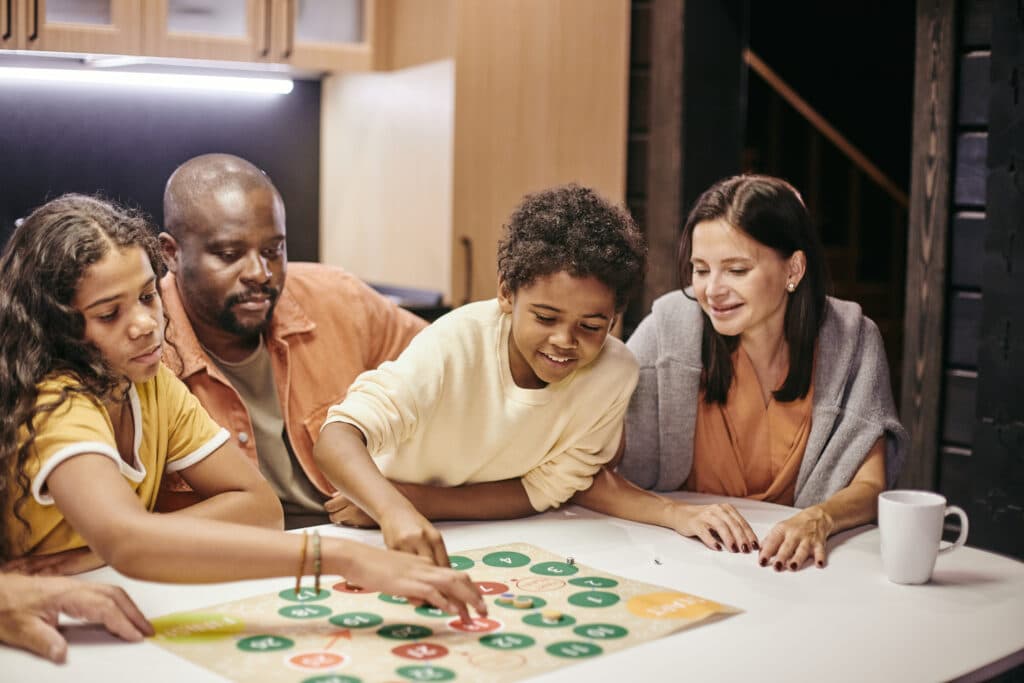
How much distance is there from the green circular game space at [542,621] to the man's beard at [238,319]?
114 cm

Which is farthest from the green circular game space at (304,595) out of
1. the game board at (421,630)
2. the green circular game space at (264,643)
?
the green circular game space at (264,643)

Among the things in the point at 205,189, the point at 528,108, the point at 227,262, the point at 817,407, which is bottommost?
the point at 817,407

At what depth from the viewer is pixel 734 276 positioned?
208 centimetres

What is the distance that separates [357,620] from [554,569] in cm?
32

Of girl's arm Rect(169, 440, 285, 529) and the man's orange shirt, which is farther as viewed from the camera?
the man's orange shirt

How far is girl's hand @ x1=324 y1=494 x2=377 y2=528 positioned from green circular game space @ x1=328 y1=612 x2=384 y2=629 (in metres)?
0.39

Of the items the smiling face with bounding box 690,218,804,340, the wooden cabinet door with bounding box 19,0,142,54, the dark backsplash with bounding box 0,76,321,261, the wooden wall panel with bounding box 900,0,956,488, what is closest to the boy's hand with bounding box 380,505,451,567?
the smiling face with bounding box 690,218,804,340

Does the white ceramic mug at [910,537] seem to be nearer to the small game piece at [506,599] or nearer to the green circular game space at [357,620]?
the small game piece at [506,599]

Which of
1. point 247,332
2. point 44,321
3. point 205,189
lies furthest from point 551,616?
point 205,189

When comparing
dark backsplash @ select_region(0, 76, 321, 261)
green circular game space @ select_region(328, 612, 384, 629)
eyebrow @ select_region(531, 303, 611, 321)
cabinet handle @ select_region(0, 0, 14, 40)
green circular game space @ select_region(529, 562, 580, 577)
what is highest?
cabinet handle @ select_region(0, 0, 14, 40)

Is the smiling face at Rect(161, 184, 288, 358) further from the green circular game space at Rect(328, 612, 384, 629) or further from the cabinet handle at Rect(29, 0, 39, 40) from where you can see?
the cabinet handle at Rect(29, 0, 39, 40)

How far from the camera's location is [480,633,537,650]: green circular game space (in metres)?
1.25

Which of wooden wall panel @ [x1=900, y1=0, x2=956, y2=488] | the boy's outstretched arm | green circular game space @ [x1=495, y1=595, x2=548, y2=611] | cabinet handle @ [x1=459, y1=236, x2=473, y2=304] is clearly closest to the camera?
green circular game space @ [x1=495, y1=595, x2=548, y2=611]

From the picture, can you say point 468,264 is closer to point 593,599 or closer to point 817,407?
point 817,407
